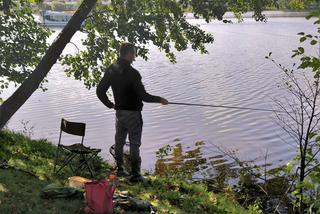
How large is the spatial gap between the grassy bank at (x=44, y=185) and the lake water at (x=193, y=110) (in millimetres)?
3604

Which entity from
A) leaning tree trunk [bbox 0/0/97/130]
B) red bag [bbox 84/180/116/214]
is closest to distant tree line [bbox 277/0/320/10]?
red bag [bbox 84/180/116/214]

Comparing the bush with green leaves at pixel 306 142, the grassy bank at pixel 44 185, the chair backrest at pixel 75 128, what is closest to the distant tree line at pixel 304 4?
the bush with green leaves at pixel 306 142

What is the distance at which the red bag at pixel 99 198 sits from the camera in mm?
5586

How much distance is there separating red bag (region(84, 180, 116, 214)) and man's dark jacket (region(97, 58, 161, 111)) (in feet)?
6.98

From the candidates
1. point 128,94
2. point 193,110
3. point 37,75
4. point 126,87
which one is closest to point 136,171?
A: point 128,94

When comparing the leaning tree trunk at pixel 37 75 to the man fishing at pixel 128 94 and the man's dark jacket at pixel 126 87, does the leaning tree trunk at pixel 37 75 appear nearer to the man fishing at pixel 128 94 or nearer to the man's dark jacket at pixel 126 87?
the man fishing at pixel 128 94

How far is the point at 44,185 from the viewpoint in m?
6.99

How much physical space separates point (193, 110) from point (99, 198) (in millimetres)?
14415

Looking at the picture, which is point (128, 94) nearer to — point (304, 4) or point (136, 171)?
point (136, 171)

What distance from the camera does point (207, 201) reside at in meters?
8.19

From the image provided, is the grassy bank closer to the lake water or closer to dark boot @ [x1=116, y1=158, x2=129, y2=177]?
dark boot @ [x1=116, y1=158, x2=129, y2=177]

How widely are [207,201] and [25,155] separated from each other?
4.11 metres

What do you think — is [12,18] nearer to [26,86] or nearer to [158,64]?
[26,86]

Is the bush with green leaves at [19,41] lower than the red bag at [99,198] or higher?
higher
